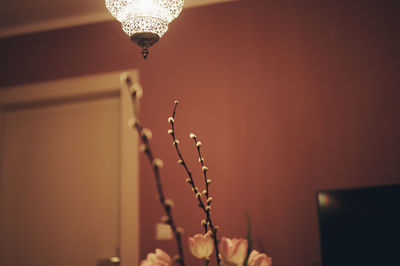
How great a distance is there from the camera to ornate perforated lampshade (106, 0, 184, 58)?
3.73 ft

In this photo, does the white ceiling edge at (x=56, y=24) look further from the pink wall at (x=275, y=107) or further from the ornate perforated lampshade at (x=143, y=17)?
the ornate perforated lampshade at (x=143, y=17)

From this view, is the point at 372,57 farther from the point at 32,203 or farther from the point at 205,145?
the point at 32,203

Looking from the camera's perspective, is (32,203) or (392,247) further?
(32,203)

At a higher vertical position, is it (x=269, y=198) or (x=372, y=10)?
(x=372, y=10)

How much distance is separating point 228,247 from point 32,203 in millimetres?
2141

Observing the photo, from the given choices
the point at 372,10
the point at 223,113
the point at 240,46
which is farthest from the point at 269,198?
the point at 372,10

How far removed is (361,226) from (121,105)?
1.56 meters

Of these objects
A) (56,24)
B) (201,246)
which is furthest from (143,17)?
(56,24)

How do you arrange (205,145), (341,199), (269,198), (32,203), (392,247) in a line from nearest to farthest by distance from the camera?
(392,247) → (341,199) → (269,198) → (205,145) → (32,203)

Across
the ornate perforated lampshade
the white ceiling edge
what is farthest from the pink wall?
the ornate perforated lampshade

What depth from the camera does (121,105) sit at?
7.96 feet

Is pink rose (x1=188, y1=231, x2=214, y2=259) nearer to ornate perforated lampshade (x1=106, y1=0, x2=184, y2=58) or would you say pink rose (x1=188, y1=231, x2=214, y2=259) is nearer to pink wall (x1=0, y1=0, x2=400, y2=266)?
ornate perforated lampshade (x1=106, y1=0, x2=184, y2=58)

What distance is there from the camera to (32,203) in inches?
101

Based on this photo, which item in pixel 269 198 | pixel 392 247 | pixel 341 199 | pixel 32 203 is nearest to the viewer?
pixel 392 247
